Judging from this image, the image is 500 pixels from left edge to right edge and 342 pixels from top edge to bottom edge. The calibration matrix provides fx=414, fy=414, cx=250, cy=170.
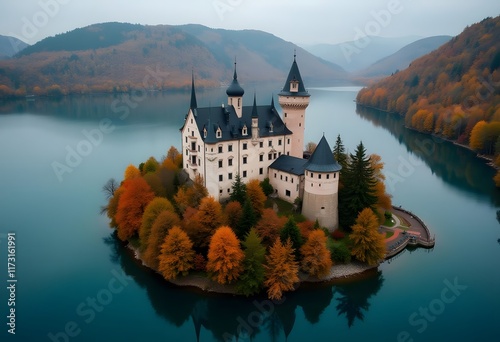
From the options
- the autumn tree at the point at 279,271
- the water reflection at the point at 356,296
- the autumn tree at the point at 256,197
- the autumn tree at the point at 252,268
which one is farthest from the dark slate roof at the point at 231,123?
the water reflection at the point at 356,296

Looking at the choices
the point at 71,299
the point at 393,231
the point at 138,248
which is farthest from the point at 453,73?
the point at 71,299

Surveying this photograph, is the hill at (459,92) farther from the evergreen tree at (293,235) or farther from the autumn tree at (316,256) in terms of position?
the evergreen tree at (293,235)

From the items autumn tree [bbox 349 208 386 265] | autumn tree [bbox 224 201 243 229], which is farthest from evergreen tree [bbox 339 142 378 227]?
autumn tree [bbox 224 201 243 229]

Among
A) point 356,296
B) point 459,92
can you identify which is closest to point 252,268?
point 356,296

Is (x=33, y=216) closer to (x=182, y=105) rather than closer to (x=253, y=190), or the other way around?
(x=253, y=190)

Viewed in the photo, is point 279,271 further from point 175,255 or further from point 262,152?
point 262,152

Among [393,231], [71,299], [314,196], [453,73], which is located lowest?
[71,299]
